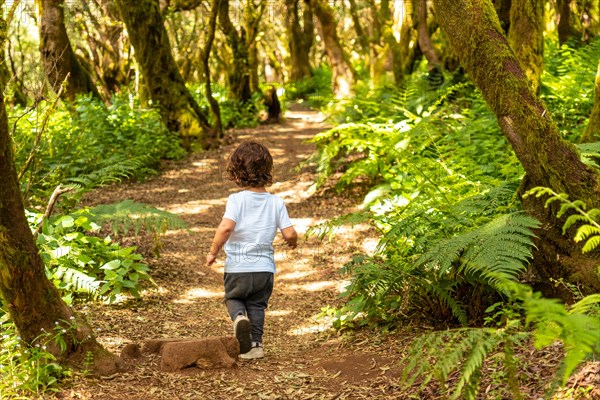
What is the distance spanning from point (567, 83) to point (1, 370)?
343 inches

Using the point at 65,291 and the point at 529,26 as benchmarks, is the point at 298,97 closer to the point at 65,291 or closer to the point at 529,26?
the point at 529,26

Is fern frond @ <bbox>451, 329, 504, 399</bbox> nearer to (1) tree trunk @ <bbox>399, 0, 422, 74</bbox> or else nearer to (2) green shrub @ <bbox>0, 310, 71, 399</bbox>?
(2) green shrub @ <bbox>0, 310, 71, 399</bbox>

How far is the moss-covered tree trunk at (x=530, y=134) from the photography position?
14.0 feet

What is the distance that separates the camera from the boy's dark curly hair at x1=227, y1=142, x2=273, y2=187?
199 inches

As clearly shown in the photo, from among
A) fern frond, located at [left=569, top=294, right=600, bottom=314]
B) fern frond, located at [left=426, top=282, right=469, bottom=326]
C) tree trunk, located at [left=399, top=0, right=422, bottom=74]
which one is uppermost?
tree trunk, located at [left=399, top=0, right=422, bottom=74]

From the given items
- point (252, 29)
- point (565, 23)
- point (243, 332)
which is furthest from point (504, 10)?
point (252, 29)

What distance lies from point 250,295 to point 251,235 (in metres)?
0.44

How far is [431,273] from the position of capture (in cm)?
492

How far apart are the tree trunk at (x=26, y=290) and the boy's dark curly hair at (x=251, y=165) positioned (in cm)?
151

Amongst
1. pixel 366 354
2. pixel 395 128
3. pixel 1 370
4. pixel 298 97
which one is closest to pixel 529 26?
pixel 395 128

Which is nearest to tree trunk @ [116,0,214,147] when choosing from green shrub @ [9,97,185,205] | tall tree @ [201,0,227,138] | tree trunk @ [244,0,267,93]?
green shrub @ [9,97,185,205]

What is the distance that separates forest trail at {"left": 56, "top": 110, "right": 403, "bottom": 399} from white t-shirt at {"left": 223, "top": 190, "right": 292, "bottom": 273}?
0.70m

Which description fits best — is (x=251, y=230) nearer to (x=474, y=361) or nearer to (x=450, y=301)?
(x=450, y=301)

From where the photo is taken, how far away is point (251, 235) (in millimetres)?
5098
